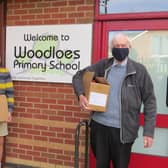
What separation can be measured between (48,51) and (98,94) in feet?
5.46

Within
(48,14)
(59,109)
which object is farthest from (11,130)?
(48,14)

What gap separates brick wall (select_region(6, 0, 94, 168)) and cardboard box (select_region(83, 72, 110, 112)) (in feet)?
Answer: 4.17

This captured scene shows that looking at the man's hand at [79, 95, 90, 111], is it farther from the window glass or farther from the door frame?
the door frame

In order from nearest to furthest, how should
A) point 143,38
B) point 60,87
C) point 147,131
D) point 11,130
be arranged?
point 147,131 → point 143,38 → point 60,87 → point 11,130

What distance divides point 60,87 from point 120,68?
1.54 meters

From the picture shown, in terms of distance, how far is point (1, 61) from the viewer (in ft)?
18.2

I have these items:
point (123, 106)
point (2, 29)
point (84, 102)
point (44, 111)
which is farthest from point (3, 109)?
point (123, 106)

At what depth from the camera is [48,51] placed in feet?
17.3

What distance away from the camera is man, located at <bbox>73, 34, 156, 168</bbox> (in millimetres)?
3746

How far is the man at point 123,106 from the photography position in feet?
12.3

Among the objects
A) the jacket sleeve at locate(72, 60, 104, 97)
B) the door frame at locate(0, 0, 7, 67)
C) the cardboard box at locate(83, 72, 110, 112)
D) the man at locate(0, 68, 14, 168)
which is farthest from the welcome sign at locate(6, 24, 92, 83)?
the cardboard box at locate(83, 72, 110, 112)

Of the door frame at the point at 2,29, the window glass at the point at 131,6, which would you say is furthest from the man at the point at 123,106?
the door frame at the point at 2,29

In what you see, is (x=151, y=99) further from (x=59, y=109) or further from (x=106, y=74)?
(x=59, y=109)

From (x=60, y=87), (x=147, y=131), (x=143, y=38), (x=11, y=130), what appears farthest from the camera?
(x=11, y=130)
